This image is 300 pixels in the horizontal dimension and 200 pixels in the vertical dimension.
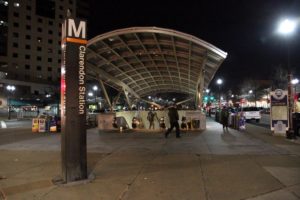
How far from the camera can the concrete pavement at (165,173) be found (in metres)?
6.49

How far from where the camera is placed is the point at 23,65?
90312 millimetres

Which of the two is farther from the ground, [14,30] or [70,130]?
[14,30]

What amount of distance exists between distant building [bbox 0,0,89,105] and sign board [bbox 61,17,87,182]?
77643mm

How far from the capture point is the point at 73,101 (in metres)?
7.48

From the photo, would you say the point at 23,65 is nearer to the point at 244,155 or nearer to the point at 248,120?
the point at 248,120

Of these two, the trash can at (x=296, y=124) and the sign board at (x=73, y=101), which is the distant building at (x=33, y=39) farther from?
the sign board at (x=73, y=101)

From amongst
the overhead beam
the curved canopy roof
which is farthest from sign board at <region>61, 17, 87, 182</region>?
the overhead beam

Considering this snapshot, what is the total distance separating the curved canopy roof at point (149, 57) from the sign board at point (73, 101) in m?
10.3

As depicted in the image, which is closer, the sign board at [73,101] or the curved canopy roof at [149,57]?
the sign board at [73,101]

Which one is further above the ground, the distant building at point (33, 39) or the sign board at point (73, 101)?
the distant building at point (33, 39)

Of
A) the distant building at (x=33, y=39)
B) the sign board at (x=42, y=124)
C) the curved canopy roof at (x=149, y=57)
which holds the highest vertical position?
the distant building at (x=33, y=39)

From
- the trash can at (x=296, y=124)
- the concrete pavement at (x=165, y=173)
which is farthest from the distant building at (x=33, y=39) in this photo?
the concrete pavement at (x=165, y=173)

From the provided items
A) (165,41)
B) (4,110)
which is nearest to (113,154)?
(165,41)

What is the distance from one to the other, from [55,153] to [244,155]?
262 inches
